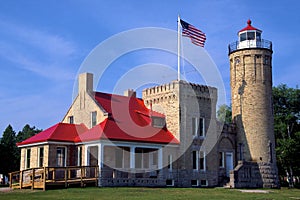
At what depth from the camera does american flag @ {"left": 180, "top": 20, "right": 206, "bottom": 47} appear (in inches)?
1217

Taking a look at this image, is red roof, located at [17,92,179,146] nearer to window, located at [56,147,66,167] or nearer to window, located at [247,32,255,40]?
window, located at [56,147,66,167]

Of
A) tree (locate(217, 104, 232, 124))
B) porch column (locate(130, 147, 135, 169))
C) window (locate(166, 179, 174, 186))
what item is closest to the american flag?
porch column (locate(130, 147, 135, 169))

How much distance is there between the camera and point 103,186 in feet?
82.7

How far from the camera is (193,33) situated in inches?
1227

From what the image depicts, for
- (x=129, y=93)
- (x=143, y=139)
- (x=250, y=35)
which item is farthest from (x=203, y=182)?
(x=250, y=35)

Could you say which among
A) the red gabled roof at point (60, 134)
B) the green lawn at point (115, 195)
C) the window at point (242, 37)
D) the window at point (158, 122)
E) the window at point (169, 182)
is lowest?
the window at point (169, 182)

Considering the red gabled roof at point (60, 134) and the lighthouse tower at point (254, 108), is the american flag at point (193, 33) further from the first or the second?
the red gabled roof at point (60, 134)

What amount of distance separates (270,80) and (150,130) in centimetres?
1156

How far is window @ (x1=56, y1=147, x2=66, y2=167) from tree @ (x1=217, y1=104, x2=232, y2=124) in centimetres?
2961

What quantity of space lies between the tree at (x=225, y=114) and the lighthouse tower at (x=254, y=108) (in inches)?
756

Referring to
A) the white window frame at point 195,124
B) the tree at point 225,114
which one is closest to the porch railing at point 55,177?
the white window frame at point 195,124

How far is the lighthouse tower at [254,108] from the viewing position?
1304 inches

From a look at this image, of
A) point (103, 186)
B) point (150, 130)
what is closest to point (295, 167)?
point (150, 130)

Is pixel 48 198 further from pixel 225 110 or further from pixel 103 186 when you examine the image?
pixel 225 110
